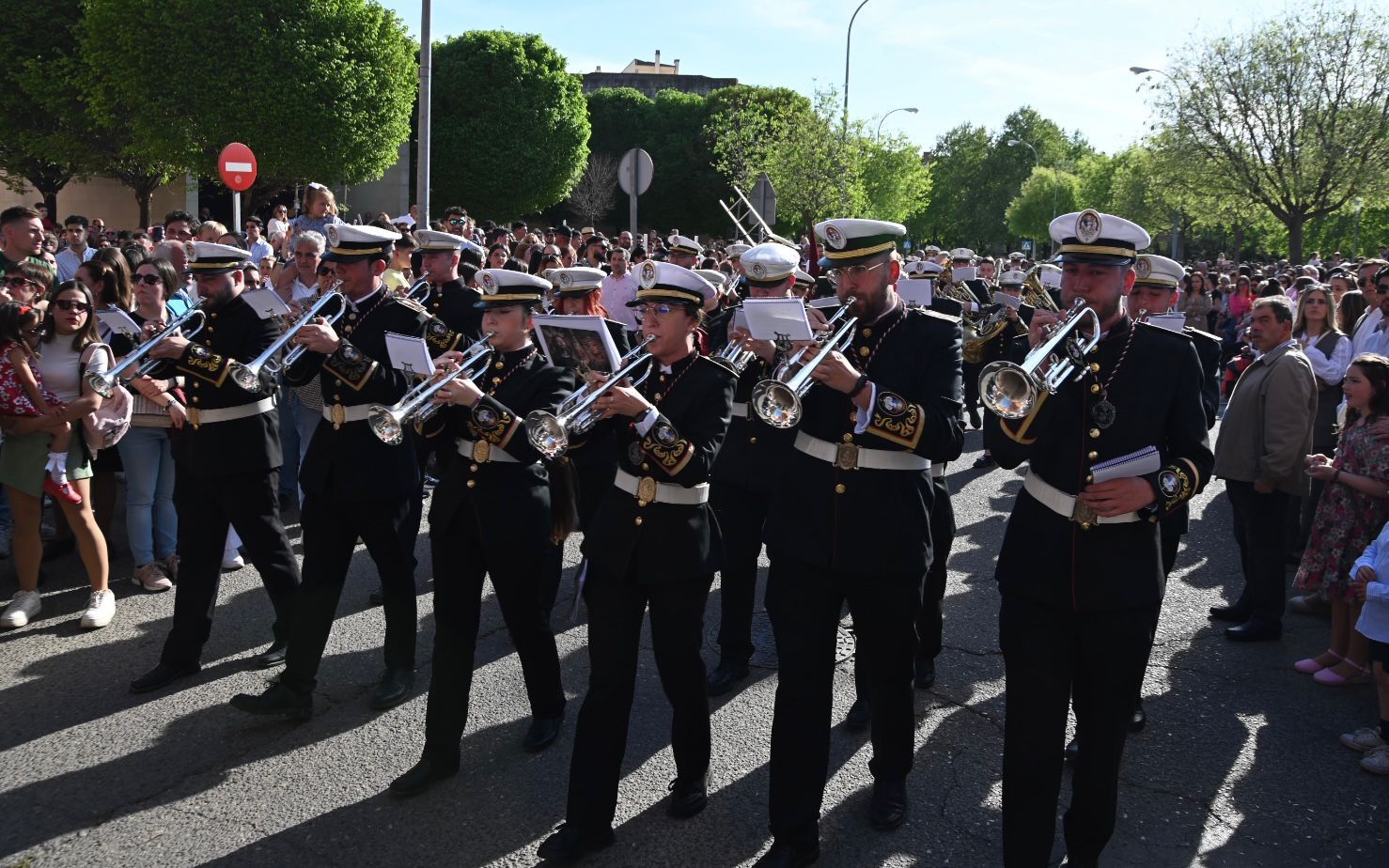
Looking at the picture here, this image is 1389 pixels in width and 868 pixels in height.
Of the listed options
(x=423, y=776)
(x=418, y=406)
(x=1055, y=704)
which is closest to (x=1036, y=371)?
(x=1055, y=704)

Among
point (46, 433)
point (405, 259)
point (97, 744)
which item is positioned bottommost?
point (97, 744)

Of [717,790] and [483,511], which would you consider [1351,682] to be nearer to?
[717,790]

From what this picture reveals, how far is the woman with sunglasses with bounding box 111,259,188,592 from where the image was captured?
7.27 meters

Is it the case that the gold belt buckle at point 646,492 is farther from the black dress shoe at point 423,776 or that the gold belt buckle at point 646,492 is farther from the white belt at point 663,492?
the black dress shoe at point 423,776

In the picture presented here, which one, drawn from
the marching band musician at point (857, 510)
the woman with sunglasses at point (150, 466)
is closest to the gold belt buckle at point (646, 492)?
the marching band musician at point (857, 510)

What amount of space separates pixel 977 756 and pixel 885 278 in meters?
2.27

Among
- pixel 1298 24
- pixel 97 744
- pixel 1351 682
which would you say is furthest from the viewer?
pixel 1298 24

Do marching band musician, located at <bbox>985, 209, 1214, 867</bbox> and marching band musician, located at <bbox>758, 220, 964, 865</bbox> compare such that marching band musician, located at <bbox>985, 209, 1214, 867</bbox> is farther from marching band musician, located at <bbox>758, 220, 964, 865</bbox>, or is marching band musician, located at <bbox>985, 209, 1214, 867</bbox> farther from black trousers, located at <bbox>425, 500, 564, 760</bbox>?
black trousers, located at <bbox>425, 500, 564, 760</bbox>

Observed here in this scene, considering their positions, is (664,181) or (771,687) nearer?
(771,687)

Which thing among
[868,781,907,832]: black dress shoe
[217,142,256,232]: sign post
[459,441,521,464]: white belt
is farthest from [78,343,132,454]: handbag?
[217,142,256,232]: sign post

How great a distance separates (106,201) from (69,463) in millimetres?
39392

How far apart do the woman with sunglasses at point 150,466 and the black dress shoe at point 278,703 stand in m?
2.38

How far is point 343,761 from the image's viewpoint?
4922 millimetres

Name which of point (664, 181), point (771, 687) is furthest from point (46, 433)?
point (664, 181)
